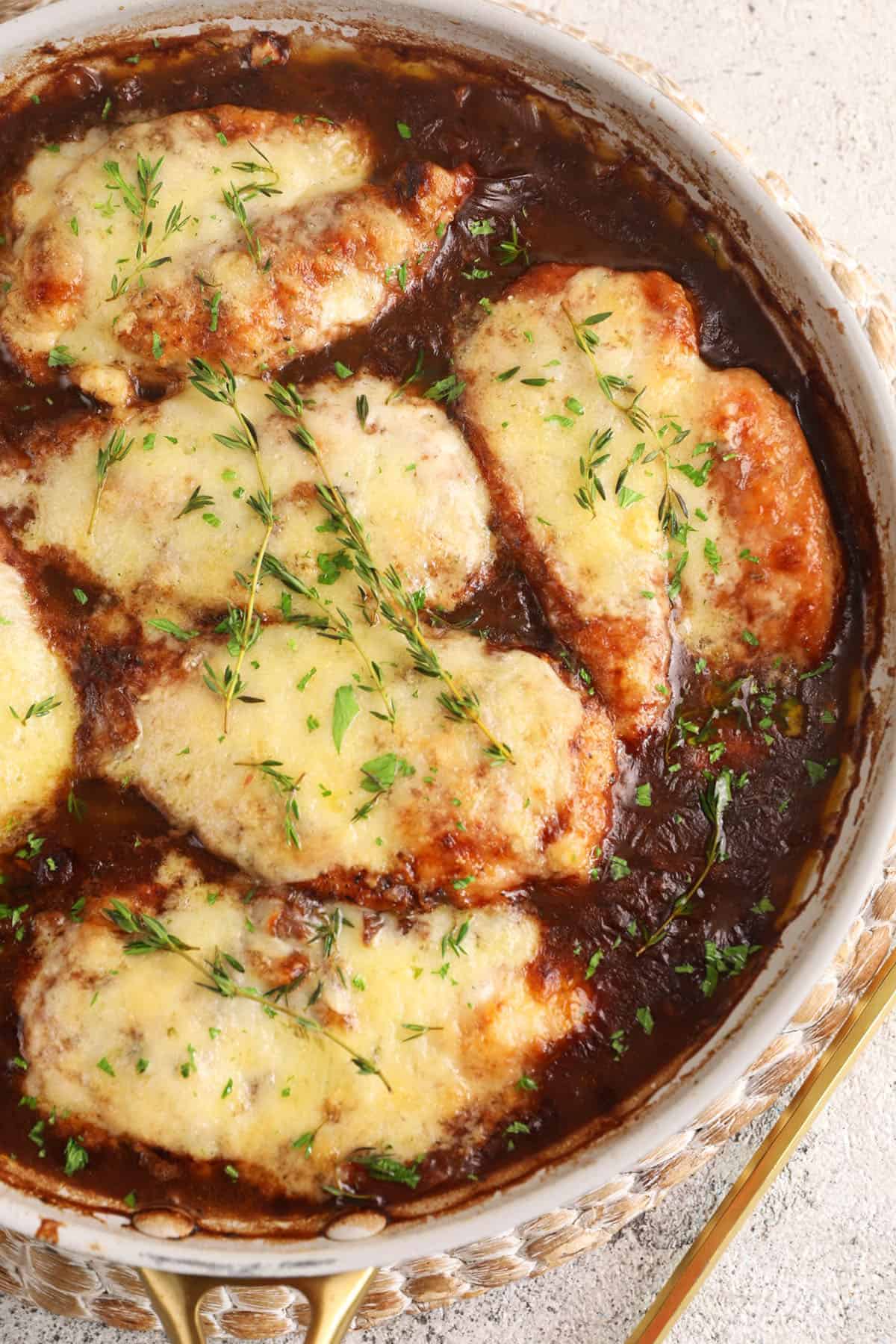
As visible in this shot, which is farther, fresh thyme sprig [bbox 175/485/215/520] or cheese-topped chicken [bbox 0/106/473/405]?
cheese-topped chicken [bbox 0/106/473/405]

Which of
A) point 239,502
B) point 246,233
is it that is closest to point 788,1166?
point 239,502

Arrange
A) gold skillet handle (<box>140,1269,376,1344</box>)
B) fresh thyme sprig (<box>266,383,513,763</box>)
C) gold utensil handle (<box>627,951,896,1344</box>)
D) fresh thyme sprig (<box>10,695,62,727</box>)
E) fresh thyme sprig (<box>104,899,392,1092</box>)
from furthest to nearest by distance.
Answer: gold utensil handle (<box>627,951,896,1344</box>) → fresh thyme sprig (<box>10,695,62,727</box>) → fresh thyme sprig (<box>266,383,513,763</box>) → fresh thyme sprig (<box>104,899,392,1092</box>) → gold skillet handle (<box>140,1269,376,1344</box>)

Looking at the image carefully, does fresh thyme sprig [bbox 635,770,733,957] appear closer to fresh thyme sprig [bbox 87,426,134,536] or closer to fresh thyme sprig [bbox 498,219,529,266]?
fresh thyme sprig [bbox 498,219,529,266]

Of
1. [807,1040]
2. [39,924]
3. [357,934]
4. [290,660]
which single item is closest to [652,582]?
[290,660]

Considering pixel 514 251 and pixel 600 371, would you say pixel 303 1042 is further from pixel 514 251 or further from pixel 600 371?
pixel 514 251

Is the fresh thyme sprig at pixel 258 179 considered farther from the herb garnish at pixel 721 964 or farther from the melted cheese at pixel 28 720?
→ the herb garnish at pixel 721 964

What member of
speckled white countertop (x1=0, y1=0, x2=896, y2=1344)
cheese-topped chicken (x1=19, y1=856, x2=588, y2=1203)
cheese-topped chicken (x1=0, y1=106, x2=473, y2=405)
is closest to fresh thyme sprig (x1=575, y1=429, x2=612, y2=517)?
cheese-topped chicken (x1=0, y1=106, x2=473, y2=405)
